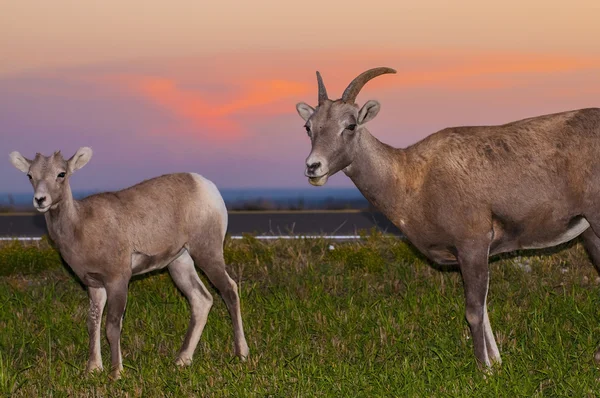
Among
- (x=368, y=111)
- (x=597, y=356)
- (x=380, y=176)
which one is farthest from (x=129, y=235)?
(x=597, y=356)

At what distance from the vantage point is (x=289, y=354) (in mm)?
8797

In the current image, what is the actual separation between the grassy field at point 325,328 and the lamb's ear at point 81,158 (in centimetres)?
204

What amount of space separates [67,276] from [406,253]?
4785mm

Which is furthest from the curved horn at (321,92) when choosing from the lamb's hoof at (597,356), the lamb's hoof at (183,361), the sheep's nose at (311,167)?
the lamb's hoof at (597,356)

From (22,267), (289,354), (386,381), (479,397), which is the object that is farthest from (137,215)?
(22,267)

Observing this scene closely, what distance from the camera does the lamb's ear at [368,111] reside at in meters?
7.76

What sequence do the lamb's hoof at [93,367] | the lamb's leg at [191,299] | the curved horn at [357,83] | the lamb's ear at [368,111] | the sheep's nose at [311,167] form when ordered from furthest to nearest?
the lamb's leg at [191,299] < the lamb's hoof at [93,367] < the curved horn at [357,83] < the lamb's ear at [368,111] < the sheep's nose at [311,167]

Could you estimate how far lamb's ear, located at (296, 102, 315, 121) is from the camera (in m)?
8.27

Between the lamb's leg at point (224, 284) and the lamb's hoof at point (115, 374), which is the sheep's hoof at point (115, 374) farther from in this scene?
the lamb's leg at point (224, 284)

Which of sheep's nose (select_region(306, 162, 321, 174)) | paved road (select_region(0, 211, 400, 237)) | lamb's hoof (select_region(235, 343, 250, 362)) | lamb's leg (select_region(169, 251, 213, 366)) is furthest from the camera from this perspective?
paved road (select_region(0, 211, 400, 237))

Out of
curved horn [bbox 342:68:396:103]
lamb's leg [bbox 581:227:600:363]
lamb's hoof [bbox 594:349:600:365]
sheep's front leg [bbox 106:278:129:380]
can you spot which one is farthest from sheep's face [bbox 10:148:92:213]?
lamb's hoof [bbox 594:349:600:365]

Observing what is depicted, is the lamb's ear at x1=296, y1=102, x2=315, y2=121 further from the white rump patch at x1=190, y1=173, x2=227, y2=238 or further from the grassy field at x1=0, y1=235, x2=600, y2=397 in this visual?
the grassy field at x1=0, y1=235, x2=600, y2=397

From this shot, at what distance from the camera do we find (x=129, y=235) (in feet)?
26.9

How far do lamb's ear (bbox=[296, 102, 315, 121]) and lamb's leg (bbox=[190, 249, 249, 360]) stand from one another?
5.56 feet
